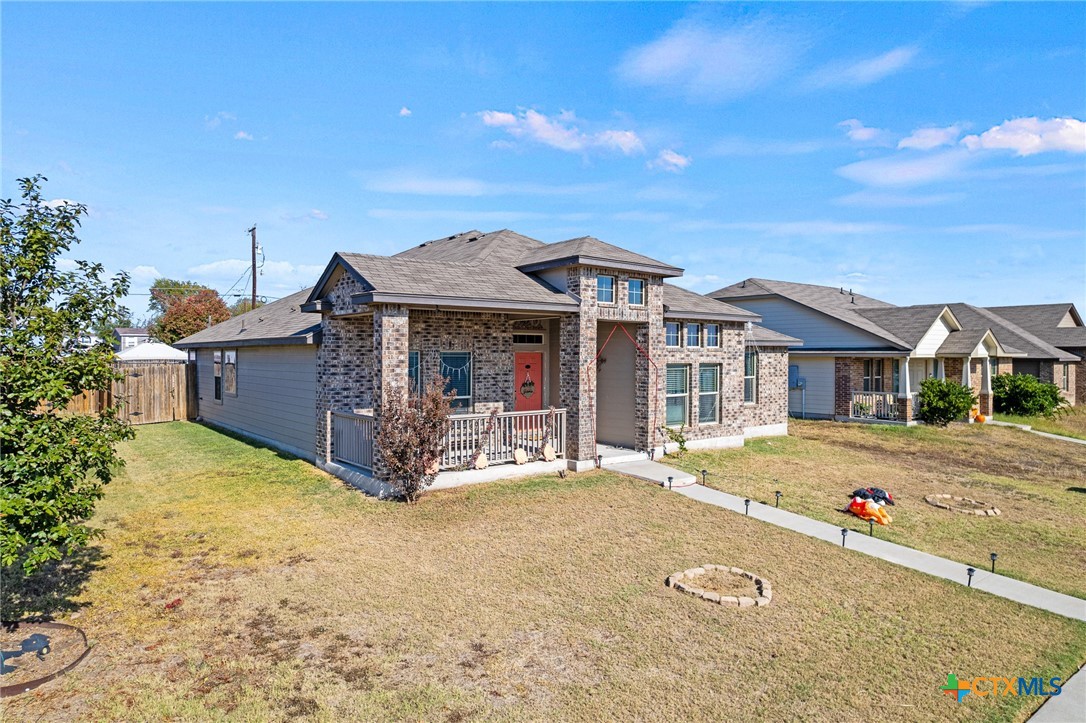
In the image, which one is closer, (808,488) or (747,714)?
(747,714)

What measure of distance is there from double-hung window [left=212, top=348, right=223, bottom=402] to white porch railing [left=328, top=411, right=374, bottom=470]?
9.51 meters

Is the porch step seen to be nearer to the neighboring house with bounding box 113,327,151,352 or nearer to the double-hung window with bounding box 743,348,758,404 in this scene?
the double-hung window with bounding box 743,348,758,404

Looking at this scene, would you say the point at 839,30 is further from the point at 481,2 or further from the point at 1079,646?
the point at 1079,646

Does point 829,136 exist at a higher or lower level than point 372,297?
higher

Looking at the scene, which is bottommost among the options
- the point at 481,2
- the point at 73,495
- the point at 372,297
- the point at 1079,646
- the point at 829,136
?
the point at 1079,646

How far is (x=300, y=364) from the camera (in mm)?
14273

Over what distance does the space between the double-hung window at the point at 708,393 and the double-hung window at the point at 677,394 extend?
1.49 feet

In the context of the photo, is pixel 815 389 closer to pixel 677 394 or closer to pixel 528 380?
pixel 677 394

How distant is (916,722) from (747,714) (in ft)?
4.15

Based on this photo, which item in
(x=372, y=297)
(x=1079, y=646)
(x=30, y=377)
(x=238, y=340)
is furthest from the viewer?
(x=238, y=340)

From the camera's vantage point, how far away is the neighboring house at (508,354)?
38.7ft

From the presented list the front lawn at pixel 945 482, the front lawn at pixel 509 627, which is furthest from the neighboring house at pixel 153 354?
the front lawn at pixel 945 482

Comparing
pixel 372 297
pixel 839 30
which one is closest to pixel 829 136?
pixel 839 30

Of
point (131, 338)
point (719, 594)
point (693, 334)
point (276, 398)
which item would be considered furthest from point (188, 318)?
point (719, 594)
